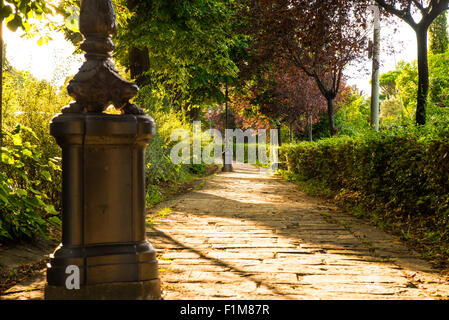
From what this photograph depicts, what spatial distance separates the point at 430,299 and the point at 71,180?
2.75m

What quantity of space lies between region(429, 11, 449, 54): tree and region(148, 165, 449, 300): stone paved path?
114 feet

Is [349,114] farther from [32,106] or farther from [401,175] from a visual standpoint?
[32,106]

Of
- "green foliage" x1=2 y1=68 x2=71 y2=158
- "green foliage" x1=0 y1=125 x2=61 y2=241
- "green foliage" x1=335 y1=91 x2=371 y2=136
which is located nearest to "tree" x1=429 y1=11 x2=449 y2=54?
"green foliage" x1=335 y1=91 x2=371 y2=136

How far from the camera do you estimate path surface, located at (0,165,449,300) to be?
3518 millimetres

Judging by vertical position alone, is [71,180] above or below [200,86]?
below

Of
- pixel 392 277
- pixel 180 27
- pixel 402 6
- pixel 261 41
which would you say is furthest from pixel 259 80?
pixel 392 277

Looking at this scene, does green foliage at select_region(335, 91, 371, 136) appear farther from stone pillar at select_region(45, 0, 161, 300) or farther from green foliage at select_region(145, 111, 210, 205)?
stone pillar at select_region(45, 0, 161, 300)

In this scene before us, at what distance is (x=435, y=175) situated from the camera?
5.55 meters

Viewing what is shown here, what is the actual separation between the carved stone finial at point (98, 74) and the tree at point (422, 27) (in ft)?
22.6

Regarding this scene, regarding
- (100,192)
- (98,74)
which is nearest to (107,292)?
(100,192)

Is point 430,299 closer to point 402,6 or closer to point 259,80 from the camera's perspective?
point 402,6

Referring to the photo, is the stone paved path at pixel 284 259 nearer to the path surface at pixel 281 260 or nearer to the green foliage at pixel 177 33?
the path surface at pixel 281 260

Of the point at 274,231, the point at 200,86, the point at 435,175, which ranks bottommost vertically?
the point at 274,231

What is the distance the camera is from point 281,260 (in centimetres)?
461
